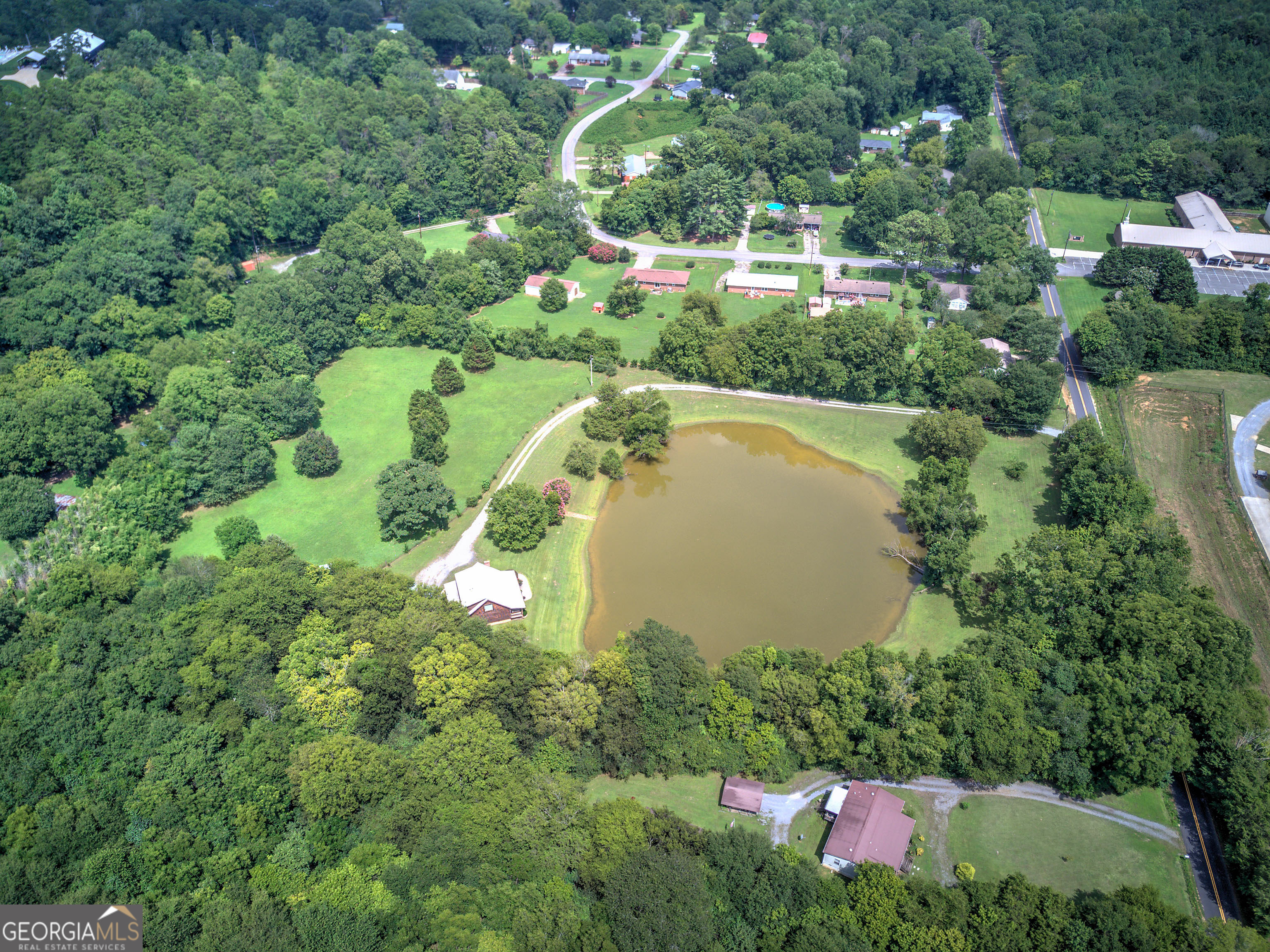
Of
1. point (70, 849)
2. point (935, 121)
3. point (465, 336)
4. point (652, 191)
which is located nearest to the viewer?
point (70, 849)

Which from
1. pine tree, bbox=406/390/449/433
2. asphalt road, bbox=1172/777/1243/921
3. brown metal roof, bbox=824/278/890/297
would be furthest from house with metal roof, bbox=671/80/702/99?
asphalt road, bbox=1172/777/1243/921

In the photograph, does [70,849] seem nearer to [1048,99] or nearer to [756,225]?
[756,225]

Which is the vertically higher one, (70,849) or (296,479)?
(70,849)

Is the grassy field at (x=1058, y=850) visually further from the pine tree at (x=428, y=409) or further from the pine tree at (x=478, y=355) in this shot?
the pine tree at (x=478, y=355)

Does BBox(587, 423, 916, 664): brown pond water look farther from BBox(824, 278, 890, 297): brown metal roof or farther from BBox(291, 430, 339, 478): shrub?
BBox(824, 278, 890, 297): brown metal roof

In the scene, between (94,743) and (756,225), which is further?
(756,225)

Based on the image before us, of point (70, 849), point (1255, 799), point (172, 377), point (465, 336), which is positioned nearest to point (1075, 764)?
point (1255, 799)

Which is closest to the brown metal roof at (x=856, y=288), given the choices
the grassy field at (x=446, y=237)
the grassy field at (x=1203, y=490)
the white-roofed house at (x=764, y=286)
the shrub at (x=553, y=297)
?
the white-roofed house at (x=764, y=286)
